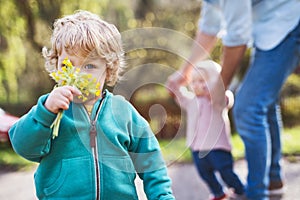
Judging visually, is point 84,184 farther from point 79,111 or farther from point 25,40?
point 25,40

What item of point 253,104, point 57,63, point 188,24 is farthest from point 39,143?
point 188,24

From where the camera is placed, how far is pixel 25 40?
6965 millimetres

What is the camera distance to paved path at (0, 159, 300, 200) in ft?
13.8

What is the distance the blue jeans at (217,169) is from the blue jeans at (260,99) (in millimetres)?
278

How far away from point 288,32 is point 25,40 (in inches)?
165

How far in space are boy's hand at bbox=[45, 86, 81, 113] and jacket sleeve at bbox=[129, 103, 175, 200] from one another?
28 cm

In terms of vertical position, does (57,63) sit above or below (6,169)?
above

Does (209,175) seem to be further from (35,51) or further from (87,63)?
(35,51)

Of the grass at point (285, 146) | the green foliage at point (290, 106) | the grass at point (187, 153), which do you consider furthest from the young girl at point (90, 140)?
the green foliage at point (290, 106)

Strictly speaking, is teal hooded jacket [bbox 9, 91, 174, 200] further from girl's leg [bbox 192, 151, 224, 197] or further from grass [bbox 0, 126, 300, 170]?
grass [bbox 0, 126, 300, 170]

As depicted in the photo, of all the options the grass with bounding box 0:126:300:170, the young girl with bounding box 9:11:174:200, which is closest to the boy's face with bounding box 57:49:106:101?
the young girl with bounding box 9:11:174:200

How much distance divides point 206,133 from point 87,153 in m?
1.64

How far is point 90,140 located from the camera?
2109 mm

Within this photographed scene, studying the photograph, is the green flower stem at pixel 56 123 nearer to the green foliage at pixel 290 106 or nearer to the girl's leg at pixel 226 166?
the girl's leg at pixel 226 166
